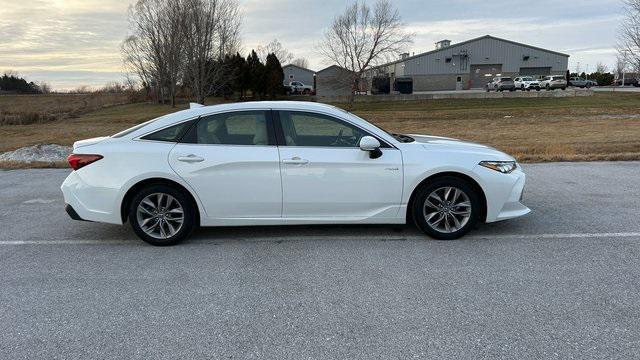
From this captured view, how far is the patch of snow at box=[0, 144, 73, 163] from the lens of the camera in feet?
36.5

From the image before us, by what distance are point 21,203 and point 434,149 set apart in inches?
239

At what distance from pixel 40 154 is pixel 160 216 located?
26.8 ft

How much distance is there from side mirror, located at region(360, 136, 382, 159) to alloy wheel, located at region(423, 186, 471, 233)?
73 cm

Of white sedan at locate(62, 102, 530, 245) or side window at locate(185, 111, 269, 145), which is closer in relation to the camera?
white sedan at locate(62, 102, 530, 245)

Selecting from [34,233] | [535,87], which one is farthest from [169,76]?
[34,233]

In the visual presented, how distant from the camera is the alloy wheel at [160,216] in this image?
506 cm

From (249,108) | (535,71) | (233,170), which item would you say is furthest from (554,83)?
(233,170)

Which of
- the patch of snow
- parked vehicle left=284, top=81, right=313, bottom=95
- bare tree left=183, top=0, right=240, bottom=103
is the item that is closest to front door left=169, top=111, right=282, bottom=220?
the patch of snow

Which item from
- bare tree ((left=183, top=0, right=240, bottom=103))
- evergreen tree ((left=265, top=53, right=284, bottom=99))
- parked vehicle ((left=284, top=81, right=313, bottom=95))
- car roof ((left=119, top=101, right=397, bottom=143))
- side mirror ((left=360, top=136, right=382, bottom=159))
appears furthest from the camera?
parked vehicle ((left=284, top=81, right=313, bottom=95))

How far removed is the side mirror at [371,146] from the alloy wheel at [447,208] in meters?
0.73

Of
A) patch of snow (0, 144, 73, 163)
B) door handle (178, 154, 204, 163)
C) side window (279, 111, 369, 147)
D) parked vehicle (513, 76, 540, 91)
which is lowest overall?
patch of snow (0, 144, 73, 163)

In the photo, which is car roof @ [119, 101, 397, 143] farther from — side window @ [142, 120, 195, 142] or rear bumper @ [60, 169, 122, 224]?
rear bumper @ [60, 169, 122, 224]

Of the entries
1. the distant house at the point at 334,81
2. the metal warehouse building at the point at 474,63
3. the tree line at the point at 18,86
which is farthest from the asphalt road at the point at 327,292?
the tree line at the point at 18,86

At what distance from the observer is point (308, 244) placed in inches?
200
